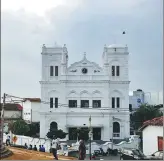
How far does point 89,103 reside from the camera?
1423 inches

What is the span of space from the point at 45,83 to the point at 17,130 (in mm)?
5364

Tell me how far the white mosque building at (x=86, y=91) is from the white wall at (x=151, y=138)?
18.3m

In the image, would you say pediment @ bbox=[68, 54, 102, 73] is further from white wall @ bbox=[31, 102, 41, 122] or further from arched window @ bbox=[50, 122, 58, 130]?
white wall @ bbox=[31, 102, 41, 122]

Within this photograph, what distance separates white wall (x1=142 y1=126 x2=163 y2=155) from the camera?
16.4m

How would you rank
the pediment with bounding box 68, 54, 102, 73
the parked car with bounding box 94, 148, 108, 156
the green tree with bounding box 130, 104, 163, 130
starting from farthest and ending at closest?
1. the green tree with bounding box 130, 104, 163, 130
2. the pediment with bounding box 68, 54, 102, 73
3. the parked car with bounding box 94, 148, 108, 156

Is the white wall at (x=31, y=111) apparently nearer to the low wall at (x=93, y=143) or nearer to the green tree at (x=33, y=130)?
the green tree at (x=33, y=130)

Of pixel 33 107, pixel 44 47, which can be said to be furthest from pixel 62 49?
pixel 33 107

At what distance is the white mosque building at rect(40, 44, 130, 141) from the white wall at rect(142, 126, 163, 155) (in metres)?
18.3

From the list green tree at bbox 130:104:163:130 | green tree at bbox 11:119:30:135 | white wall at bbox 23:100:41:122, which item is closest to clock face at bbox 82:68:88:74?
green tree at bbox 11:119:30:135

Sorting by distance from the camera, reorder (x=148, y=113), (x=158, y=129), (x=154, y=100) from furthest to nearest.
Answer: (x=154, y=100), (x=148, y=113), (x=158, y=129)

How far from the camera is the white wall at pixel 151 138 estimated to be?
1635 centimetres

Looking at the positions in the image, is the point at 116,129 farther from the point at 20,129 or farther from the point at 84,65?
the point at 20,129

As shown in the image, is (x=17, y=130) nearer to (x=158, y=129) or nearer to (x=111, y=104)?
(x=111, y=104)

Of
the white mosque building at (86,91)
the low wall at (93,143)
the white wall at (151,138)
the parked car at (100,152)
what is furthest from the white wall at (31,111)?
the white wall at (151,138)
